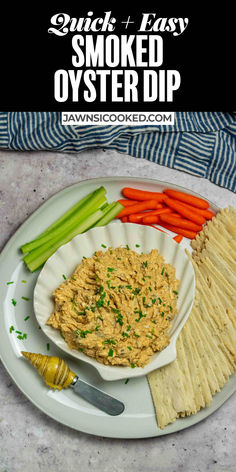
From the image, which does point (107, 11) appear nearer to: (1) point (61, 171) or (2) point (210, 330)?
(1) point (61, 171)

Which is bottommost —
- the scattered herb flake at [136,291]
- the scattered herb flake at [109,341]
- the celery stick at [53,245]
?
the scattered herb flake at [109,341]

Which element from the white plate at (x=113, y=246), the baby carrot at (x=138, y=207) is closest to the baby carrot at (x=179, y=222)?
the baby carrot at (x=138, y=207)

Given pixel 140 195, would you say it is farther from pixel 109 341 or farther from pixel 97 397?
pixel 97 397

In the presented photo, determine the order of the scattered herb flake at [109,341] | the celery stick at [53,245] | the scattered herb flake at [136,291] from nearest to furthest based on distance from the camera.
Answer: the scattered herb flake at [109,341] → the scattered herb flake at [136,291] → the celery stick at [53,245]

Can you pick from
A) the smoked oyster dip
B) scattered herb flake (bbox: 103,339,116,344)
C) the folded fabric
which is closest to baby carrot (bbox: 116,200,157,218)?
the folded fabric

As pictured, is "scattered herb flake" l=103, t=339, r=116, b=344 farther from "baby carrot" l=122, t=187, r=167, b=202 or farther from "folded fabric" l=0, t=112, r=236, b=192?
"folded fabric" l=0, t=112, r=236, b=192

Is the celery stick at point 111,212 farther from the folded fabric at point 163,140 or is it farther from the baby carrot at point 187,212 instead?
the folded fabric at point 163,140

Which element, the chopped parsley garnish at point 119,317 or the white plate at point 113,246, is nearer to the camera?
the chopped parsley garnish at point 119,317

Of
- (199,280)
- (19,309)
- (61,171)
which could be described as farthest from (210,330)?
(61,171)
